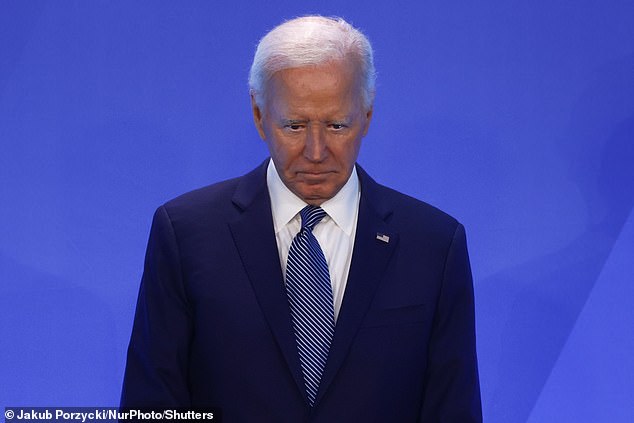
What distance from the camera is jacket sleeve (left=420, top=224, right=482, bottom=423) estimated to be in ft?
6.88

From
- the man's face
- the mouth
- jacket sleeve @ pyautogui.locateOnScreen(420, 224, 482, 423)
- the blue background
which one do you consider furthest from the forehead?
the blue background

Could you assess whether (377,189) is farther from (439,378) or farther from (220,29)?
(220,29)

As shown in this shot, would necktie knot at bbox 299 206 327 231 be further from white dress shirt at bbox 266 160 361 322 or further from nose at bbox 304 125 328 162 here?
nose at bbox 304 125 328 162

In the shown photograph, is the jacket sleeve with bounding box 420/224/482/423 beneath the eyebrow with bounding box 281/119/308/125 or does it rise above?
beneath

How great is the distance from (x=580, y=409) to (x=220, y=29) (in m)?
1.45

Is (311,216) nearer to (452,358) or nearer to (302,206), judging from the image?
(302,206)

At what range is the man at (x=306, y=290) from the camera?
200 centimetres

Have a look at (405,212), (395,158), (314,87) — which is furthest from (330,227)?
(395,158)

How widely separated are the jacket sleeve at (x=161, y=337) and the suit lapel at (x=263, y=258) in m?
0.13

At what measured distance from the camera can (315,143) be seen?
1982 millimetres

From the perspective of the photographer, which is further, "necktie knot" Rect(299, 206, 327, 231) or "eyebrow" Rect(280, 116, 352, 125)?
"necktie knot" Rect(299, 206, 327, 231)

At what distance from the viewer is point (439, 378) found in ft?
6.92

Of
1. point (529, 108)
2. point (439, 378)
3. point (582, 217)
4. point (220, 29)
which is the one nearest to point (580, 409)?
point (582, 217)

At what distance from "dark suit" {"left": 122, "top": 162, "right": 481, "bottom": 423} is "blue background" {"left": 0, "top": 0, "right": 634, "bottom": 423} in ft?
2.99
